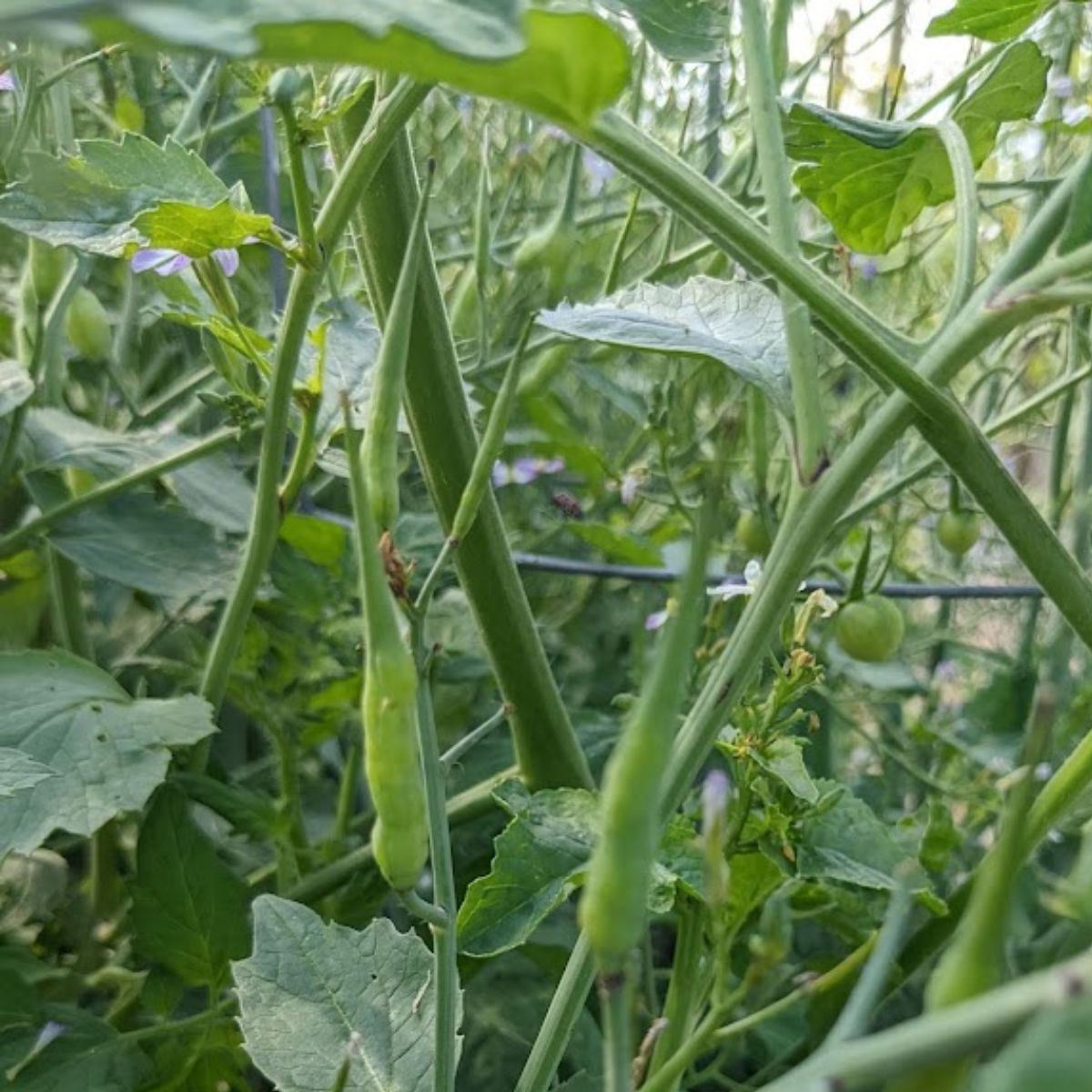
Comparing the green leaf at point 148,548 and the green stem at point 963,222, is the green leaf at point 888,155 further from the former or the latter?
the green leaf at point 148,548

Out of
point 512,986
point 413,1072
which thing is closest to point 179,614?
point 512,986

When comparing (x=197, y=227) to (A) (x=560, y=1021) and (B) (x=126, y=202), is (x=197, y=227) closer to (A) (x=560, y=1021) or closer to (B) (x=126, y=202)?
(B) (x=126, y=202)

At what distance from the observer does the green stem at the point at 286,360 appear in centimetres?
36

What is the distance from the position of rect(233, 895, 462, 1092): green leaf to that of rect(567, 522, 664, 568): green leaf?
14.9 inches

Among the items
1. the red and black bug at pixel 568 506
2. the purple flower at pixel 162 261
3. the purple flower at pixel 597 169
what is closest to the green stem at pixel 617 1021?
the purple flower at pixel 162 261

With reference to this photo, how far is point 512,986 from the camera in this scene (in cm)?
59

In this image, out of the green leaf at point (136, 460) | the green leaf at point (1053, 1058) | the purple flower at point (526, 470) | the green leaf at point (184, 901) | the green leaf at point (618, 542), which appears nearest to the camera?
the green leaf at point (1053, 1058)

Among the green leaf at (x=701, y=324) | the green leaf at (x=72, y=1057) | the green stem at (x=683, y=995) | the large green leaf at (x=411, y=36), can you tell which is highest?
the large green leaf at (x=411, y=36)

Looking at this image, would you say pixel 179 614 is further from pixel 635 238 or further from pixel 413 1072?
pixel 635 238

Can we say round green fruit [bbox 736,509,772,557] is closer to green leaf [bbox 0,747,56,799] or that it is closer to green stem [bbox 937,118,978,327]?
green stem [bbox 937,118,978,327]

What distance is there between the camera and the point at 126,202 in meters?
0.43

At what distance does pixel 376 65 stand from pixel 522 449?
72 cm

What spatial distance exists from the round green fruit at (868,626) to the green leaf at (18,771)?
324mm

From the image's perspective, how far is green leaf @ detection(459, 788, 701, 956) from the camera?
36 cm
